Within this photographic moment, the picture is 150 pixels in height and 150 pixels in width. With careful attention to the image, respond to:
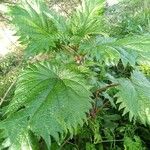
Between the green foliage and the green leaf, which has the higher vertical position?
the green leaf

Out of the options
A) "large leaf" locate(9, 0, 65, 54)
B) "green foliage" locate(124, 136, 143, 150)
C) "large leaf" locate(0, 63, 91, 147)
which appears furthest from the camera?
"green foliage" locate(124, 136, 143, 150)

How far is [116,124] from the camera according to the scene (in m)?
2.12

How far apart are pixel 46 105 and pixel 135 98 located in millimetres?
387

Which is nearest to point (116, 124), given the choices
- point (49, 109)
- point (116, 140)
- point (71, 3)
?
point (116, 140)

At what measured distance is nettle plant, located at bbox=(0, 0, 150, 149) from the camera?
137 centimetres

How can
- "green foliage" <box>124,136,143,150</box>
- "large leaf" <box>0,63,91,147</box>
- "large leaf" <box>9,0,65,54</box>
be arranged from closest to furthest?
"large leaf" <box>0,63,91,147</box>
"large leaf" <box>9,0,65,54</box>
"green foliage" <box>124,136,143,150</box>

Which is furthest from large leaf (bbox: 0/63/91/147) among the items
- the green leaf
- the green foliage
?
the green foliage

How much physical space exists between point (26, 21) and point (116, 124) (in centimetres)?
82

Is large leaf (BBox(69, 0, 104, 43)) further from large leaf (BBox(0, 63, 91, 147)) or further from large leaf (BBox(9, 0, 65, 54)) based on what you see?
large leaf (BBox(0, 63, 91, 147))

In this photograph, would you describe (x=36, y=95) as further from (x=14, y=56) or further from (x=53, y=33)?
(x=14, y=56)

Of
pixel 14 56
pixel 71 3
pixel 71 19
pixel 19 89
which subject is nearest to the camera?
pixel 19 89

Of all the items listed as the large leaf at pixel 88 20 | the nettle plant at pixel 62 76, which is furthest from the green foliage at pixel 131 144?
the large leaf at pixel 88 20

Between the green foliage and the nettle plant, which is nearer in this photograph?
the nettle plant

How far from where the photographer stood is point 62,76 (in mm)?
1508
